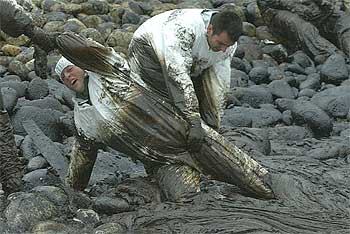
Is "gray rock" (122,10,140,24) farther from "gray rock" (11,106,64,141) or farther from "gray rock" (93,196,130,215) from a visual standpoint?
"gray rock" (93,196,130,215)

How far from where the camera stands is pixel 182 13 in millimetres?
7363

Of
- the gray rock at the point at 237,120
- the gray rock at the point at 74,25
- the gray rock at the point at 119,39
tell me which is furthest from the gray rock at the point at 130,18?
the gray rock at the point at 237,120

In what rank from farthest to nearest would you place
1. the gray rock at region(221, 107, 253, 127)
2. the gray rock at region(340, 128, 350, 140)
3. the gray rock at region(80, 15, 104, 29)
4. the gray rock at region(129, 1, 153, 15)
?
1. the gray rock at region(129, 1, 153, 15)
2. the gray rock at region(80, 15, 104, 29)
3. the gray rock at region(221, 107, 253, 127)
4. the gray rock at region(340, 128, 350, 140)

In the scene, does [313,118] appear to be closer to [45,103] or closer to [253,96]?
[253,96]

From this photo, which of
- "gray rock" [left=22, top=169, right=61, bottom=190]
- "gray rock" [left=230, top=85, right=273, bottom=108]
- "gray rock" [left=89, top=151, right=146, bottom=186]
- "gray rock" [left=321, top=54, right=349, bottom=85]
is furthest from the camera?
"gray rock" [left=321, top=54, right=349, bottom=85]

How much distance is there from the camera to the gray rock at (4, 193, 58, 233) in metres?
6.88

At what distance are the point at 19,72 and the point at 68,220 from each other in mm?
5811

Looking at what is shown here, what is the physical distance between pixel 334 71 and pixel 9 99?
5.40 m

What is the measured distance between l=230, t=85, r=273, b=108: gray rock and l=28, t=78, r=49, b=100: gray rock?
2.68 m

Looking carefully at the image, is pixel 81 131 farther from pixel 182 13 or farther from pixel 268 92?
pixel 268 92

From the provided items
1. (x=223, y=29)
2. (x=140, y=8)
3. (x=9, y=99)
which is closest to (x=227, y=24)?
(x=223, y=29)

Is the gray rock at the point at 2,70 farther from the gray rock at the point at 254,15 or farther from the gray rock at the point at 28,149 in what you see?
the gray rock at the point at 254,15

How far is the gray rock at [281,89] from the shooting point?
1220 cm

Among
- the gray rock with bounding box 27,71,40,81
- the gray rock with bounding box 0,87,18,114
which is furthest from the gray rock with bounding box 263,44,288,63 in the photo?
the gray rock with bounding box 0,87,18,114
